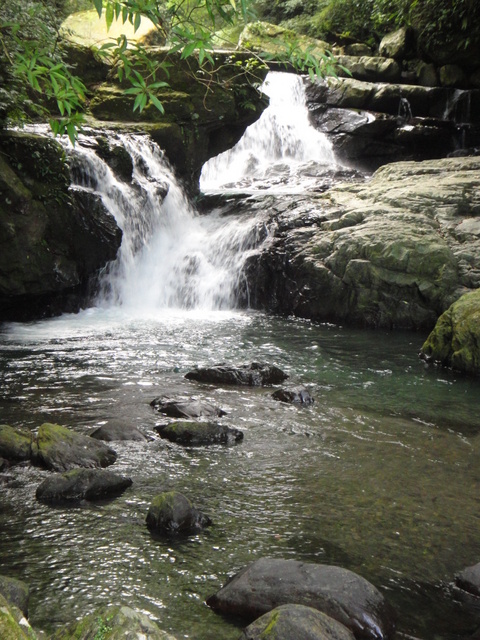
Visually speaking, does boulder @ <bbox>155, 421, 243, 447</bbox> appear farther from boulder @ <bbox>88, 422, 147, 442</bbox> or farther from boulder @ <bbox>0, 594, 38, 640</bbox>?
boulder @ <bbox>0, 594, 38, 640</bbox>

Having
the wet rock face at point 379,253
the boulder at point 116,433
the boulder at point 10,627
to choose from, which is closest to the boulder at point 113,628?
the boulder at point 10,627

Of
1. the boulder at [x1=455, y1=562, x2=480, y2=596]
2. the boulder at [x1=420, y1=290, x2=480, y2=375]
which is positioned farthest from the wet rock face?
the boulder at [x1=455, y1=562, x2=480, y2=596]

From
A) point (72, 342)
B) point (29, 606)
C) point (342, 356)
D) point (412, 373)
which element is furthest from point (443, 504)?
point (72, 342)

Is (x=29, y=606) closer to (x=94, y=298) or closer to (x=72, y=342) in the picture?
(x=72, y=342)

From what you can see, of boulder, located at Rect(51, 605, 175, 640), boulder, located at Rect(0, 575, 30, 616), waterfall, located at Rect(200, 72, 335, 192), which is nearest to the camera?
boulder, located at Rect(51, 605, 175, 640)

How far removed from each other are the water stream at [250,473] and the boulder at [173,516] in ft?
0.25

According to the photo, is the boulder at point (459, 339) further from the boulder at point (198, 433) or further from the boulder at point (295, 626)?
the boulder at point (295, 626)

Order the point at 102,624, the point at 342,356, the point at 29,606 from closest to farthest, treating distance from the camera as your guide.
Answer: the point at 102,624 → the point at 29,606 → the point at 342,356

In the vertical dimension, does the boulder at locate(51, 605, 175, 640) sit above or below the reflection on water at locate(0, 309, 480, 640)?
above

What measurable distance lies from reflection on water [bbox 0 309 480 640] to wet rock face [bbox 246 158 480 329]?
2590 mm

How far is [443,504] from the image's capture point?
4324 mm

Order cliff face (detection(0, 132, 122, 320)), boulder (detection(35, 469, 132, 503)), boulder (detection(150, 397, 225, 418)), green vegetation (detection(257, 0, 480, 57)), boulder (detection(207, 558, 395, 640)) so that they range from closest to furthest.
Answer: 1. boulder (detection(207, 558, 395, 640))
2. boulder (detection(35, 469, 132, 503))
3. boulder (detection(150, 397, 225, 418))
4. cliff face (detection(0, 132, 122, 320))
5. green vegetation (detection(257, 0, 480, 57))

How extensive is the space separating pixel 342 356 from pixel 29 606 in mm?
6923

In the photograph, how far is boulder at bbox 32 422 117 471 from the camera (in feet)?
15.2
